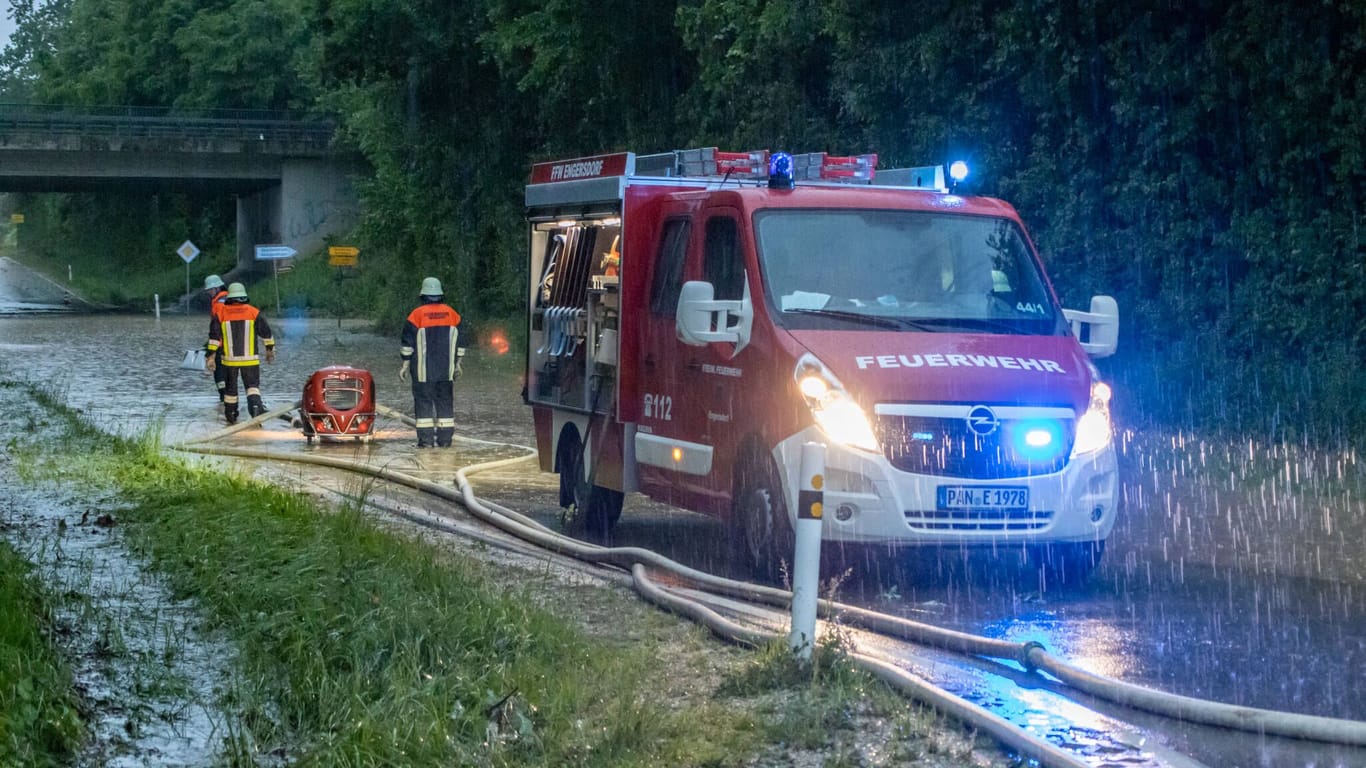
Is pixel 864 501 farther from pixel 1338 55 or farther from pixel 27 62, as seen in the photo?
pixel 27 62

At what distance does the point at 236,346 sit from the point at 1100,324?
43.0ft

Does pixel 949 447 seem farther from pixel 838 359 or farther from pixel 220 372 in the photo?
pixel 220 372

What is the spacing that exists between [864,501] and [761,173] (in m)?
3.00

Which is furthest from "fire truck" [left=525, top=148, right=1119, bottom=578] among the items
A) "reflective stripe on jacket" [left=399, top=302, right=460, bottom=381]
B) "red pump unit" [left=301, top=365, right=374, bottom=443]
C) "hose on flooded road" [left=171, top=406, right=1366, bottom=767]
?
"red pump unit" [left=301, top=365, right=374, bottom=443]

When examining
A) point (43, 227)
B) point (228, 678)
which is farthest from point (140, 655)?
point (43, 227)

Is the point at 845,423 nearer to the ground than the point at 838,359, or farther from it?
nearer to the ground

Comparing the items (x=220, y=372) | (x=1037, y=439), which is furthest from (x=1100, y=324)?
(x=220, y=372)

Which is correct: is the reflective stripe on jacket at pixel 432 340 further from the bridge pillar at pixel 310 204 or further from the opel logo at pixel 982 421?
the bridge pillar at pixel 310 204

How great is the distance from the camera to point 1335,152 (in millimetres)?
16266

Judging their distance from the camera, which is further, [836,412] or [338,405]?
[338,405]

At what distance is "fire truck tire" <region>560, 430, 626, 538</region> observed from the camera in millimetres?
12297

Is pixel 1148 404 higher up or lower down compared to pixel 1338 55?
lower down

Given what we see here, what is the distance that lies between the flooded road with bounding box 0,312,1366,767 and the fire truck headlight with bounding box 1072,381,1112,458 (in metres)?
0.66

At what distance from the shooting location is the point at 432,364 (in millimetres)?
18438
